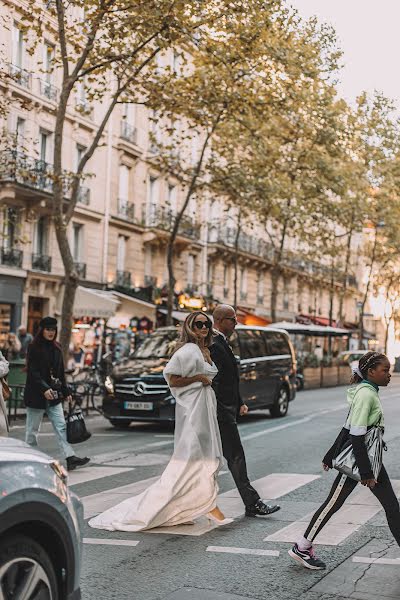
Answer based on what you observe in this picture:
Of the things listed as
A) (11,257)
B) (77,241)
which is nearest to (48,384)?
(11,257)

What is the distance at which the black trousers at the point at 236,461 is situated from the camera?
8203mm

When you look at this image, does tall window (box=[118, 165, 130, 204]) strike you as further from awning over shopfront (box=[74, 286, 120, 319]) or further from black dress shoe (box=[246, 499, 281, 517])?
black dress shoe (box=[246, 499, 281, 517])

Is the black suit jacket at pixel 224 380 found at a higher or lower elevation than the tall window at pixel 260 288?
lower

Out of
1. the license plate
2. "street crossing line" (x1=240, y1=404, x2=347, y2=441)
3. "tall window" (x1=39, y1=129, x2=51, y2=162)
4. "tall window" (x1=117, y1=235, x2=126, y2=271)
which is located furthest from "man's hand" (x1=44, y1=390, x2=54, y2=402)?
"tall window" (x1=117, y1=235, x2=126, y2=271)

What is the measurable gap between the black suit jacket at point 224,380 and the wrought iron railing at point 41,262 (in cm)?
2565

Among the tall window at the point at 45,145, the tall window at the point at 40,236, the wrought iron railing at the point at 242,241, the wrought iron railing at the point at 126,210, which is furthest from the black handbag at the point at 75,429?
the wrought iron railing at the point at 242,241

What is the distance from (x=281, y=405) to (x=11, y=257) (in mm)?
14817

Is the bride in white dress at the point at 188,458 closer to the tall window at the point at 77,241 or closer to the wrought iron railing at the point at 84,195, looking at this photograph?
the tall window at the point at 77,241

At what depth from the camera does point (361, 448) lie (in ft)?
19.4

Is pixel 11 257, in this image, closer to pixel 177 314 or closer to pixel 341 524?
pixel 177 314

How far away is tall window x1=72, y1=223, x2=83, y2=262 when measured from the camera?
120 ft

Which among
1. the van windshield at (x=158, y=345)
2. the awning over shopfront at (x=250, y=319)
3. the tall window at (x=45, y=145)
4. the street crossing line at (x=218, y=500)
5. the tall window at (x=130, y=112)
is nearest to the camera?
the street crossing line at (x=218, y=500)

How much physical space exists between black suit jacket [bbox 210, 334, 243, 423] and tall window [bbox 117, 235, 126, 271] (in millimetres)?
31377

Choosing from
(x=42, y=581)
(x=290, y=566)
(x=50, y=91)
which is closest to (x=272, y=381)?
(x=290, y=566)
